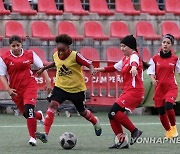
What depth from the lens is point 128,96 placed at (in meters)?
12.3

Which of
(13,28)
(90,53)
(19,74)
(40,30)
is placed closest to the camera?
(19,74)

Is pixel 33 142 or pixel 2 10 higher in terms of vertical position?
pixel 2 10

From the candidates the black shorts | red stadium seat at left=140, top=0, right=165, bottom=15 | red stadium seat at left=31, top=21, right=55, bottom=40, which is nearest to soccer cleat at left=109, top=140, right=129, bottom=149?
the black shorts

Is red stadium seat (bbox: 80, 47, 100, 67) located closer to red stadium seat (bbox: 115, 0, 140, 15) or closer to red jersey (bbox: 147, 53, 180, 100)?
red stadium seat (bbox: 115, 0, 140, 15)

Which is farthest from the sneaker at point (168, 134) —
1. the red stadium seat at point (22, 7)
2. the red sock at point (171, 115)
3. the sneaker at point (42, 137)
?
the red stadium seat at point (22, 7)

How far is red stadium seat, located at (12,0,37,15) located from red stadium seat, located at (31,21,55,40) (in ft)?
1.20

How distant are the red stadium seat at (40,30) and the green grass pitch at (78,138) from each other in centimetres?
460

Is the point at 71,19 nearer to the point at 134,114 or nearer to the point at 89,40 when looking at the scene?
the point at 89,40

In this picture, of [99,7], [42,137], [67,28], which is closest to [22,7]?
[67,28]

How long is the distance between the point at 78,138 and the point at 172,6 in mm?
13689

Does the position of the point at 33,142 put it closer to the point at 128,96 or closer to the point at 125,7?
the point at 128,96

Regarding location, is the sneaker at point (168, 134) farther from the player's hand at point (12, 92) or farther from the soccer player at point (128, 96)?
the player's hand at point (12, 92)

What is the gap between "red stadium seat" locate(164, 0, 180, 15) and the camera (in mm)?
26500

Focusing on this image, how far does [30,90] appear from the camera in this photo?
12.7m
